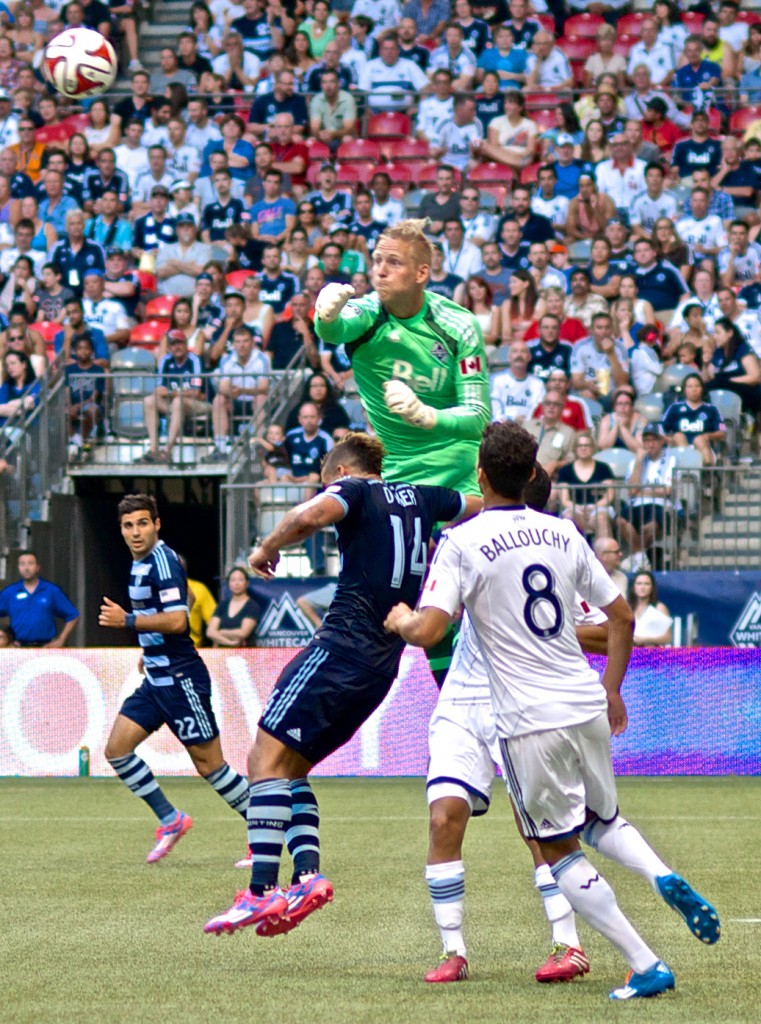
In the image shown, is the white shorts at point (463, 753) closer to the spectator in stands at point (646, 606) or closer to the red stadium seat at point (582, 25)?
the spectator in stands at point (646, 606)

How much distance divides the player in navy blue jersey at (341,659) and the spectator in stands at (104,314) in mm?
14042

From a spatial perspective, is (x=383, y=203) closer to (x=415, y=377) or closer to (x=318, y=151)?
(x=318, y=151)

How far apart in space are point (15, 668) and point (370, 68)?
1122cm

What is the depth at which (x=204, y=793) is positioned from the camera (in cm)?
1407

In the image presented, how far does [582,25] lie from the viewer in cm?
2327

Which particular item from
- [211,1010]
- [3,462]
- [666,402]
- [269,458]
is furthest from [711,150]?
[211,1010]

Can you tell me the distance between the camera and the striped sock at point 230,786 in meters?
10.0

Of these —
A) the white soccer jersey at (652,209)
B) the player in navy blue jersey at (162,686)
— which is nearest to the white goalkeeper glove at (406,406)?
the player in navy blue jersey at (162,686)

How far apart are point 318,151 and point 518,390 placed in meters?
6.39

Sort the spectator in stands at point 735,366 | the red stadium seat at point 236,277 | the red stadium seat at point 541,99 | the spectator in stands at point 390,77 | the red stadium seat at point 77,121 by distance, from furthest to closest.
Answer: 1. the red stadium seat at point 77,121
2. the spectator in stands at point 390,77
3. the red stadium seat at point 541,99
4. the red stadium seat at point 236,277
5. the spectator in stands at point 735,366

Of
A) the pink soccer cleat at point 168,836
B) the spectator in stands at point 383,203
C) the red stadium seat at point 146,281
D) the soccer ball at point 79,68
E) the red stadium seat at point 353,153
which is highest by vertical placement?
the soccer ball at point 79,68

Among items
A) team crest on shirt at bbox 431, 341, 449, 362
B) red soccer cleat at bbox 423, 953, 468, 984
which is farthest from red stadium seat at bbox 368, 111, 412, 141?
red soccer cleat at bbox 423, 953, 468, 984

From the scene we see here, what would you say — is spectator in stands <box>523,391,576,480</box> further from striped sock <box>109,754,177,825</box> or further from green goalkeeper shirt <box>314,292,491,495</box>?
green goalkeeper shirt <box>314,292,491,495</box>

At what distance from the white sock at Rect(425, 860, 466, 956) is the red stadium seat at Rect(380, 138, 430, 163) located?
689 inches
